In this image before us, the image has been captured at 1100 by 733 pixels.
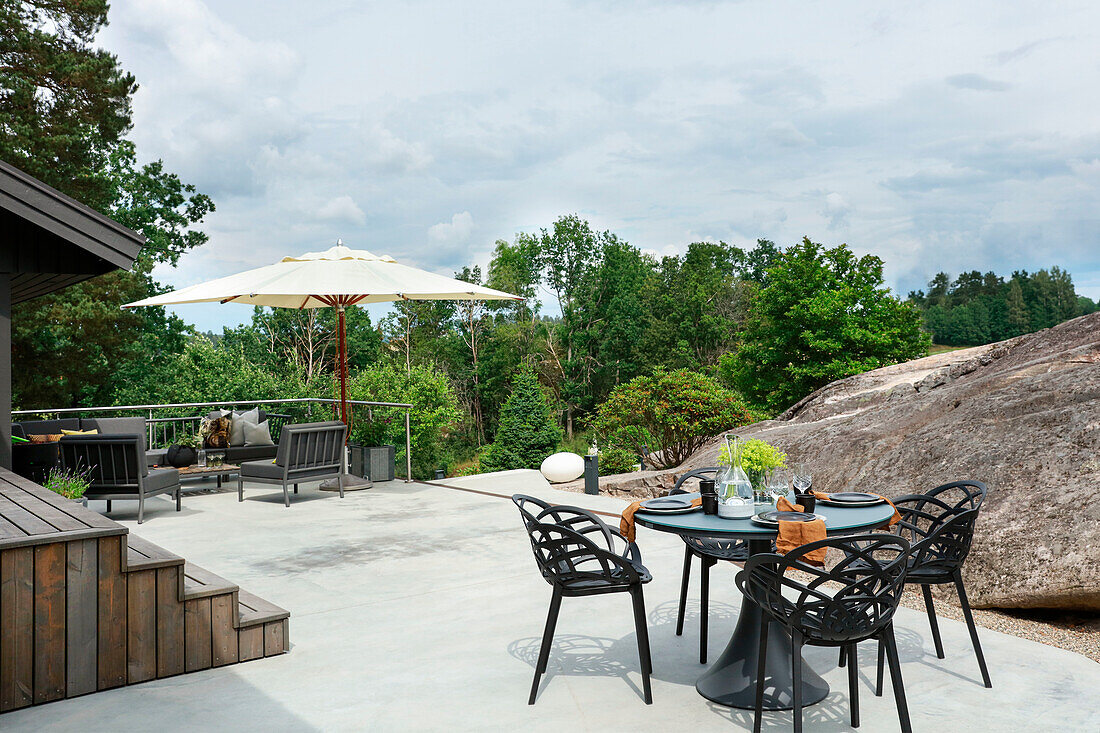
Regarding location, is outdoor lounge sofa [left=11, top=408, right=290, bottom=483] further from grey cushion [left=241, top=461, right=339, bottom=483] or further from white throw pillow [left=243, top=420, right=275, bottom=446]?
grey cushion [left=241, top=461, right=339, bottom=483]

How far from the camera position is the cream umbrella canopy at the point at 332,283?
7.39m

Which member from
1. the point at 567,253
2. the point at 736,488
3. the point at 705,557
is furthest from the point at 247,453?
the point at 567,253

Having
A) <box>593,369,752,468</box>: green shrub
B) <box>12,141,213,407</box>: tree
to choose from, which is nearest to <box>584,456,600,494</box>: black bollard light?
<box>593,369,752,468</box>: green shrub

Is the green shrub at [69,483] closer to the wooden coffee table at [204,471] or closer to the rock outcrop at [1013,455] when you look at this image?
the wooden coffee table at [204,471]

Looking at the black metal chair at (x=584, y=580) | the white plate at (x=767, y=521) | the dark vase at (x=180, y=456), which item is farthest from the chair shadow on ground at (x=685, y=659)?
the dark vase at (x=180, y=456)

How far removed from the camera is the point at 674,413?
32.2ft

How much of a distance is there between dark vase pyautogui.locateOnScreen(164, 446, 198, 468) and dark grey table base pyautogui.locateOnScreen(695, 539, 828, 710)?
6782 millimetres

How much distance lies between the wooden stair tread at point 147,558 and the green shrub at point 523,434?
49.4 feet

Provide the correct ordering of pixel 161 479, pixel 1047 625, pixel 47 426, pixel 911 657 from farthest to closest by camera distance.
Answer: pixel 47 426
pixel 161 479
pixel 1047 625
pixel 911 657

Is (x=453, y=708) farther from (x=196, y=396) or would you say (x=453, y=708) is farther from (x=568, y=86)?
(x=568, y=86)

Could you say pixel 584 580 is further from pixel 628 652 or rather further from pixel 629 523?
pixel 628 652

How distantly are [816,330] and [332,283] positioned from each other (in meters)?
15.8

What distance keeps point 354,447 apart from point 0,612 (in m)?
6.36

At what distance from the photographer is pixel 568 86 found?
99.1 feet
